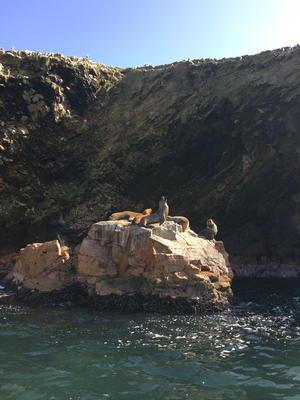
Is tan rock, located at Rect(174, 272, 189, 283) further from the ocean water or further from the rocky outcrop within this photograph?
the ocean water

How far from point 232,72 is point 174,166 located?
7.19 m

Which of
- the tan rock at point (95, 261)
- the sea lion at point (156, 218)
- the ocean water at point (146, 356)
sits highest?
the sea lion at point (156, 218)

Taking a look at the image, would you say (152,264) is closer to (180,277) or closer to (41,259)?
(180,277)

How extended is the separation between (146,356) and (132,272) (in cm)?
567

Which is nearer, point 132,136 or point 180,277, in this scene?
point 180,277

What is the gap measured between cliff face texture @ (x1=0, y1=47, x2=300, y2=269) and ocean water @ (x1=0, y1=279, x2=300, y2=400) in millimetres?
11992

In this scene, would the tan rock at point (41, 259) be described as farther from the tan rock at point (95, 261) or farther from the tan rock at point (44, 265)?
the tan rock at point (95, 261)

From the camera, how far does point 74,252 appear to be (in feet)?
46.6

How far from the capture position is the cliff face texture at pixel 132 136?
20.2m

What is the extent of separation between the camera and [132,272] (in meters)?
11.8

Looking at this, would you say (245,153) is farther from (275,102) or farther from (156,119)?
(156,119)

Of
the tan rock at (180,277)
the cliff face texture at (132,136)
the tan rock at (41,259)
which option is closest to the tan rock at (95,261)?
the tan rock at (41,259)

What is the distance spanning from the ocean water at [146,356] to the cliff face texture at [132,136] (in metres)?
12.0

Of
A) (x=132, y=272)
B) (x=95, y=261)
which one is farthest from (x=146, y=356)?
(x=95, y=261)
